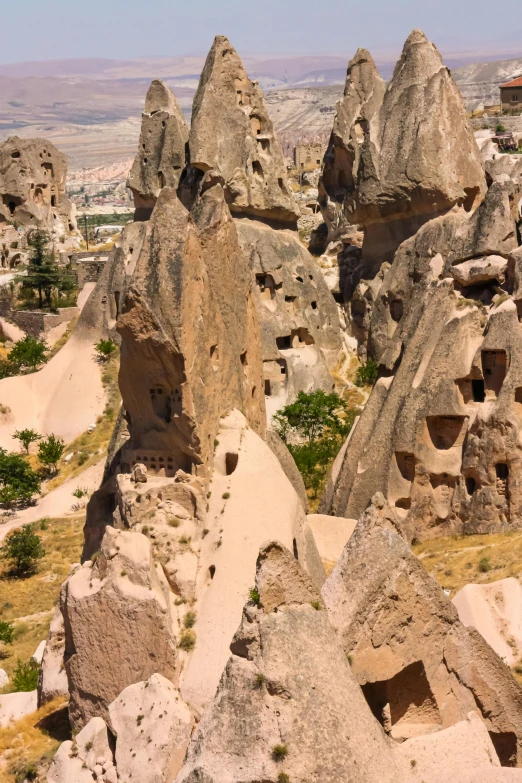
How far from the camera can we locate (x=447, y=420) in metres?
18.6

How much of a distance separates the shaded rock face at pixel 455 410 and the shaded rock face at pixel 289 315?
27.8 feet

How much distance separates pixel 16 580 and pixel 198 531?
10.2 m

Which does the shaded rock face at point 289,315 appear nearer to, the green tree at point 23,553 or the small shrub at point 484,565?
the green tree at point 23,553

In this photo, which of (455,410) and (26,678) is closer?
(26,678)

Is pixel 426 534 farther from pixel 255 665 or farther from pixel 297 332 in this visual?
pixel 297 332

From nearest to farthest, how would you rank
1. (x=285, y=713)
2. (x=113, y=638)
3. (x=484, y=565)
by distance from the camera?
1. (x=285, y=713)
2. (x=113, y=638)
3. (x=484, y=565)

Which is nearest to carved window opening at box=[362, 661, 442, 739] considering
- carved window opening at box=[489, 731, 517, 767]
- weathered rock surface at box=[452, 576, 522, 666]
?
carved window opening at box=[489, 731, 517, 767]

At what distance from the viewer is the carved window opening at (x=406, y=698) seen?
9.87 m

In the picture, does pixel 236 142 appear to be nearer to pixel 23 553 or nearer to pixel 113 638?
pixel 23 553

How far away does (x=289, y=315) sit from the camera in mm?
30016

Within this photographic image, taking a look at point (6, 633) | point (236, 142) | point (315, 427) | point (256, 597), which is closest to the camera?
point (256, 597)

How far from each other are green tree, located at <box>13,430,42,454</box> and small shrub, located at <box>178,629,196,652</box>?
19154 mm

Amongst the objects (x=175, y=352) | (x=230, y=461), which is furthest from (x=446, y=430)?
(x=175, y=352)

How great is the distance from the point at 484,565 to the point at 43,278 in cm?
2702
